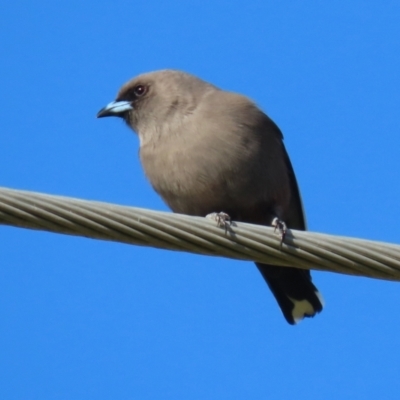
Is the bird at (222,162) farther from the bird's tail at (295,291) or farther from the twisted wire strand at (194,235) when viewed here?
the twisted wire strand at (194,235)

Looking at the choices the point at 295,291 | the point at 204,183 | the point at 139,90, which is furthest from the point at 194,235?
the point at 139,90

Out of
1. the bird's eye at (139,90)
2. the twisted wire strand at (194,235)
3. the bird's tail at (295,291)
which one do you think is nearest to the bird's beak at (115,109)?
the bird's eye at (139,90)

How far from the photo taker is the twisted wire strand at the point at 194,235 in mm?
4551

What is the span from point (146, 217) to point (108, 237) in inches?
8.4

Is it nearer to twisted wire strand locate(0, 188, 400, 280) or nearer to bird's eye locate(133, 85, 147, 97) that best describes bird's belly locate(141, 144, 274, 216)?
bird's eye locate(133, 85, 147, 97)

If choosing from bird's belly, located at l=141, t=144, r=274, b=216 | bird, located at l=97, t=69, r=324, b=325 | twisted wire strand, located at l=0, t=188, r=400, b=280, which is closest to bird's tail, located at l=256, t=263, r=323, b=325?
bird, located at l=97, t=69, r=324, b=325

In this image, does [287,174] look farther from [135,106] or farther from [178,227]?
[178,227]

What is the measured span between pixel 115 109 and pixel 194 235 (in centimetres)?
434

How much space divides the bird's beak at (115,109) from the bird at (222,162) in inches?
8.6

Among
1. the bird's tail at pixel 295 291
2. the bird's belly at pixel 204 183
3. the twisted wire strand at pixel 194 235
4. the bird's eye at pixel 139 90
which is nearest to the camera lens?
the twisted wire strand at pixel 194 235

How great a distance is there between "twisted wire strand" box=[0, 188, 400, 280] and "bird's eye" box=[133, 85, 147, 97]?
391 cm

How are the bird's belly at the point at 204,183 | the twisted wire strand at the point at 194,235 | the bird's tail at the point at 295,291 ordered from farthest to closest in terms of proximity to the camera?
the bird's tail at the point at 295,291, the bird's belly at the point at 204,183, the twisted wire strand at the point at 194,235

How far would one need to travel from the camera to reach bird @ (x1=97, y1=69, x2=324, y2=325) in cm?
723

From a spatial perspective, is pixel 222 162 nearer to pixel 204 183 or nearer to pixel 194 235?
pixel 204 183
